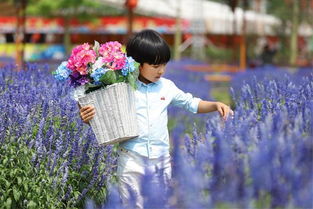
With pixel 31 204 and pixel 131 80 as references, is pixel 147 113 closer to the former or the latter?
pixel 131 80

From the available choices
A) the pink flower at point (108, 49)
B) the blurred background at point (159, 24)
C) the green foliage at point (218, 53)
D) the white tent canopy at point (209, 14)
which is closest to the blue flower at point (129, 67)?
the pink flower at point (108, 49)

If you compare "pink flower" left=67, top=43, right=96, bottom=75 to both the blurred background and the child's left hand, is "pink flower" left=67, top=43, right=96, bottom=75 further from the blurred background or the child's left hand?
the blurred background

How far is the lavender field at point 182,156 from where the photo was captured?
2.28 meters

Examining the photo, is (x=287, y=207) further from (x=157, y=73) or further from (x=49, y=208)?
(x=49, y=208)

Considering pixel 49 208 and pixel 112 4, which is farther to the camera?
pixel 112 4

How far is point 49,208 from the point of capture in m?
3.84

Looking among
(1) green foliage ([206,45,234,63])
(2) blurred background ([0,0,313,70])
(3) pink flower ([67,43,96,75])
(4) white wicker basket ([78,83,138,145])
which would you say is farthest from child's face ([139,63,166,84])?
(1) green foliage ([206,45,234,63])

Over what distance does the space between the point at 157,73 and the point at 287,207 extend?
1.50 metres

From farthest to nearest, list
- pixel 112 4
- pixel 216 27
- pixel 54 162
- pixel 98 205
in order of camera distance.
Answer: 1. pixel 112 4
2. pixel 216 27
3. pixel 98 205
4. pixel 54 162

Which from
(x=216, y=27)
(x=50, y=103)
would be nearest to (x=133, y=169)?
(x=50, y=103)

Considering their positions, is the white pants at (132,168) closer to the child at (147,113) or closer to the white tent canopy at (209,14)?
the child at (147,113)

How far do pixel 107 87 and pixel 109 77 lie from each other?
64 millimetres

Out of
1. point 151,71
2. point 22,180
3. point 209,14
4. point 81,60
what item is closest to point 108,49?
point 81,60

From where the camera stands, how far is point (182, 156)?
8.18 feet
